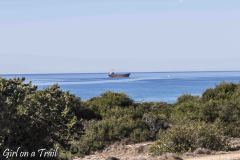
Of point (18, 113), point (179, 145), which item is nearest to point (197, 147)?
point (179, 145)

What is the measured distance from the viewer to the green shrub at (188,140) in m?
18.3

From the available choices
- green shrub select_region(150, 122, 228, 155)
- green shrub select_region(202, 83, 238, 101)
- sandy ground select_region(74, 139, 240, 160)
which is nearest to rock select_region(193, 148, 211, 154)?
sandy ground select_region(74, 139, 240, 160)

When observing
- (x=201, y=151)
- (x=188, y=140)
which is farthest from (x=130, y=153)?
(x=201, y=151)

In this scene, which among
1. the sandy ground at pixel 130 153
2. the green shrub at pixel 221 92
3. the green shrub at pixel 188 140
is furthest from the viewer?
the green shrub at pixel 221 92

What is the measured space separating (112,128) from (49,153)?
31.1 ft

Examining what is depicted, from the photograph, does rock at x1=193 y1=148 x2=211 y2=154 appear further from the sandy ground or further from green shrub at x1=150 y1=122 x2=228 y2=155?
green shrub at x1=150 y1=122 x2=228 y2=155

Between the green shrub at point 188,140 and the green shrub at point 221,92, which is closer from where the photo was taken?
the green shrub at point 188,140

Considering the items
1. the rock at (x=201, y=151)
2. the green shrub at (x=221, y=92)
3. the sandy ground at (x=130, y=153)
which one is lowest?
the sandy ground at (x=130, y=153)

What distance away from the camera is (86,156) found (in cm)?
2084

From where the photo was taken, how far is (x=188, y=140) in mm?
18422

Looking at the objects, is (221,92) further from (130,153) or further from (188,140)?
(188,140)

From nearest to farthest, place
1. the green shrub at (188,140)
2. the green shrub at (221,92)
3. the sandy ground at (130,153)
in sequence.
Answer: the sandy ground at (130,153), the green shrub at (188,140), the green shrub at (221,92)

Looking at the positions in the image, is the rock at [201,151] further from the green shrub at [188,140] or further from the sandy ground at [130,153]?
the green shrub at [188,140]

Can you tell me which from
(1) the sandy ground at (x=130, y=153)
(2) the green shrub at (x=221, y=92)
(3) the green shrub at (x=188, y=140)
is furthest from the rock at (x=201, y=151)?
(2) the green shrub at (x=221, y=92)
